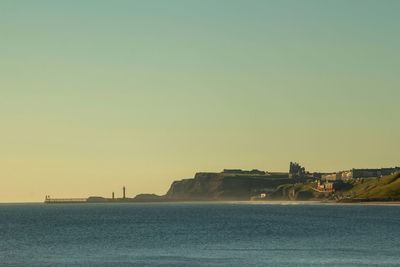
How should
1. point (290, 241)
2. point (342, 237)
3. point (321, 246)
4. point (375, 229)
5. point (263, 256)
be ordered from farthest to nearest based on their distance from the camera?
1. point (375, 229)
2. point (342, 237)
3. point (290, 241)
4. point (321, 246)
5. point (263, 256)

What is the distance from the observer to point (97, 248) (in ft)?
454

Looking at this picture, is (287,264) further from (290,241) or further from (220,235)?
(220,235)

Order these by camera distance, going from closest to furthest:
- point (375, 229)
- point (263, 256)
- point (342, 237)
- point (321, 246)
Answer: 1. point (263, 256)
2. point (321, 246)
3. point (342, 237)
4. point (375, 229)

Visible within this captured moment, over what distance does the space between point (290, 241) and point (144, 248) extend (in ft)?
80.5

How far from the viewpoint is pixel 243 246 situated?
14012cm

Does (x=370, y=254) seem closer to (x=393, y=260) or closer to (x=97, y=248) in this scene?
(x=393, y=260)

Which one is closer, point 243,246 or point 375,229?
point 243,246

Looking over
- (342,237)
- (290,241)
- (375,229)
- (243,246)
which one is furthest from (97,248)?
(375,229)

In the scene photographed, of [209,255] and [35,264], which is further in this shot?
[209,255]

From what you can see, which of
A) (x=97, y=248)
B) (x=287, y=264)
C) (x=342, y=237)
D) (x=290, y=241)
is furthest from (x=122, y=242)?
(x=287, y=264)

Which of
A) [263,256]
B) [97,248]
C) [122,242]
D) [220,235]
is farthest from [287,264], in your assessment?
[220,235]

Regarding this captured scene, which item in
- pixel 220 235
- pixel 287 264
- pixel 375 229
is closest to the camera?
pixel 287 264

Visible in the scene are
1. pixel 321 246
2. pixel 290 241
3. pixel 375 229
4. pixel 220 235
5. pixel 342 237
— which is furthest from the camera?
pixel 375 229

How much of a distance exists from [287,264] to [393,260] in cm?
1291
